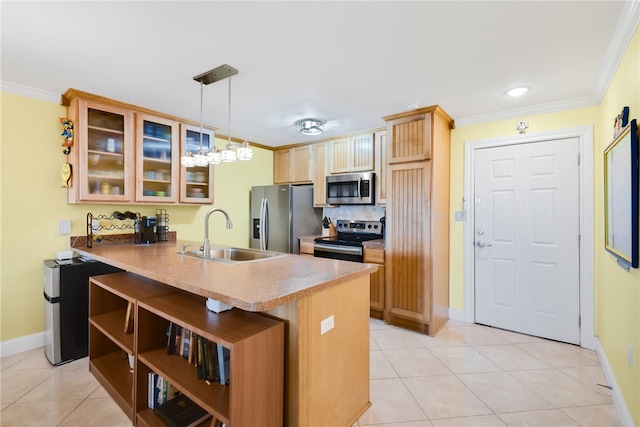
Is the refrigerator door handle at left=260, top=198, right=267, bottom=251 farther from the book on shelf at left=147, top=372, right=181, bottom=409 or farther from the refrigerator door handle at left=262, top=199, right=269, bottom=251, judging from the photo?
the book on shelf at left=147, top=372, right=181, bottom=409

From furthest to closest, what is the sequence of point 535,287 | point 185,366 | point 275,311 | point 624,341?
point 535,287, point 624,341, point 185,366, point 275,311

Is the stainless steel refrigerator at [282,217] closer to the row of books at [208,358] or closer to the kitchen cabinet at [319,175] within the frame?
the kitchen cabinet at [319,175]

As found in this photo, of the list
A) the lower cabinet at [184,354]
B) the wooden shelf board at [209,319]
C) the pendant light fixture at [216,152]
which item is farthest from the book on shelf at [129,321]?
the pendant light fixture at [216,152]

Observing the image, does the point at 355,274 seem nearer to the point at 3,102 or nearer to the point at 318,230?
the point at 318,230

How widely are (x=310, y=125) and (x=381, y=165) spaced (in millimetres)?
1002

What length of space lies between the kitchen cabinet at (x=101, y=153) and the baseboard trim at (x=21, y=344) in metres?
1.28

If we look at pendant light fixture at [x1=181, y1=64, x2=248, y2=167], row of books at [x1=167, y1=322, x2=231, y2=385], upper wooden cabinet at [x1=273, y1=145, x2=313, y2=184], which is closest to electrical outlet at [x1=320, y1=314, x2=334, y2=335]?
row of books at [x1=167, y1=322, x2=231, y2=385]

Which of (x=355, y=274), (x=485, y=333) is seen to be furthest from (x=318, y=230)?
(x=355, y=274)

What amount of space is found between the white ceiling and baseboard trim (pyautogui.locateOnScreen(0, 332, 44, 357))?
87.3 inches

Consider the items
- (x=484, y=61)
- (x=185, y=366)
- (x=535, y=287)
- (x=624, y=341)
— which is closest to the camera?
(x=185, y=366)

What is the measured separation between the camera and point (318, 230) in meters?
4.53

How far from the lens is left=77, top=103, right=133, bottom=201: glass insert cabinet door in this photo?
2715mm

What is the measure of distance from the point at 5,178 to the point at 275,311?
279 centimetres

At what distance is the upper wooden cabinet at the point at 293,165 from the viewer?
4445 millimetres
